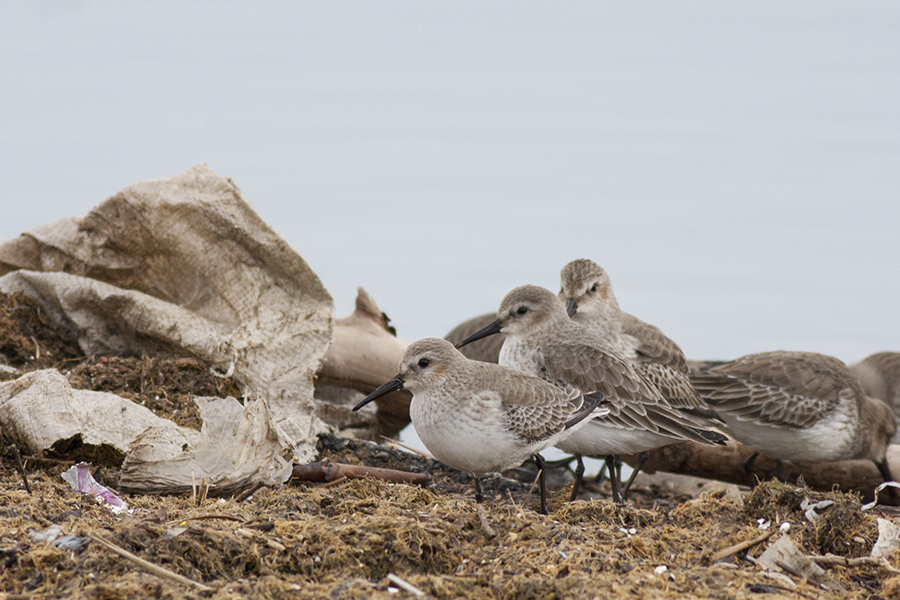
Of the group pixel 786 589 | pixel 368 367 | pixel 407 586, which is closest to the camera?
pixel 407 586

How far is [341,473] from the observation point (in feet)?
19.8

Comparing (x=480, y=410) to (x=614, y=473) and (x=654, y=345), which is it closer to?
Result: (x=614, y=473)

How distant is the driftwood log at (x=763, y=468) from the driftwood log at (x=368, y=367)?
226 cm

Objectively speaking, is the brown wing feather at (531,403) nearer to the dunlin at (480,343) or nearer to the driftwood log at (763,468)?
the driftwood log at (763,468)

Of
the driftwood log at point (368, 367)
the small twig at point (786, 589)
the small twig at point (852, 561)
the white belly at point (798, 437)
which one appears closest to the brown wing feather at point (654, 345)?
the white belly at point (798, 437)

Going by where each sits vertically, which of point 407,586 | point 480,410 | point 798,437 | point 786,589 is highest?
point 480,410

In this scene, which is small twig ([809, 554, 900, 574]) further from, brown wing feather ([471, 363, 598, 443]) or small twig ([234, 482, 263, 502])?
small twig ([234, 482, 263, 502])

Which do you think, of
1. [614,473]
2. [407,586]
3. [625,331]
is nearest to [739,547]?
[407,586]

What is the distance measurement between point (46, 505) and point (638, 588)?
9.50 feet

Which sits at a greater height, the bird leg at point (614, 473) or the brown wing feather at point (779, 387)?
the brown wing feather at point (779, 387)

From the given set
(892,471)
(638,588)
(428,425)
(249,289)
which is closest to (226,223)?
(249,289)

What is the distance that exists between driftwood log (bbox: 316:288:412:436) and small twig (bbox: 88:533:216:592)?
5.02m

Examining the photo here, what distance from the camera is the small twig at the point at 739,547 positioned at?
436 centimetres

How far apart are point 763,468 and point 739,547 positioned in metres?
4.43
